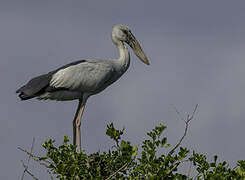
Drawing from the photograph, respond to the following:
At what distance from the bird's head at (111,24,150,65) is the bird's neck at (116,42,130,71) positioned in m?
0.14

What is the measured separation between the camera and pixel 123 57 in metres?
12.3

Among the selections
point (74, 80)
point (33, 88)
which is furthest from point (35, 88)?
point (74, 80)

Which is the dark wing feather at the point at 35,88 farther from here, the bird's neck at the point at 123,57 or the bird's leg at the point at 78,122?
the bird's neck at the point at 123,57

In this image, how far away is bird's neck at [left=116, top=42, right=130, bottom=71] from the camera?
39.6 ft

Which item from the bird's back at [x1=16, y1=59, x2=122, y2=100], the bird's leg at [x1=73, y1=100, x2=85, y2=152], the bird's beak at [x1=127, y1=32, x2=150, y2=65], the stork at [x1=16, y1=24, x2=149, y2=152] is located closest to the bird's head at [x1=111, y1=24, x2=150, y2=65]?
the bird's beak at [x1=127, y1=32, x2=150, y2=65]

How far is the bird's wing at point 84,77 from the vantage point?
11391mm

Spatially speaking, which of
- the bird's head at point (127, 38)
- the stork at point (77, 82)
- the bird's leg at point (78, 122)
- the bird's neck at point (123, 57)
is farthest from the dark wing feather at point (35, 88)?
Answer: the bird's head at point (127, 38)

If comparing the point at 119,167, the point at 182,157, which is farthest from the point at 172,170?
the point at 119,167

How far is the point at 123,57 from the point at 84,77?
1.18 meters

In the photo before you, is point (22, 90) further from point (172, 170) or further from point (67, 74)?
point (172, 170)

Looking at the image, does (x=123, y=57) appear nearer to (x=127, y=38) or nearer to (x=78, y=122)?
(x=127, y=38)

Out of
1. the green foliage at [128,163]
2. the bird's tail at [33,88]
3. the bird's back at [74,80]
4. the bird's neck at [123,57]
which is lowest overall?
the green foliage at [128,163]

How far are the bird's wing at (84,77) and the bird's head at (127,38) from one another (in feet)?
4.08

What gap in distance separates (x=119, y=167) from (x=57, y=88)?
3.68 meters
